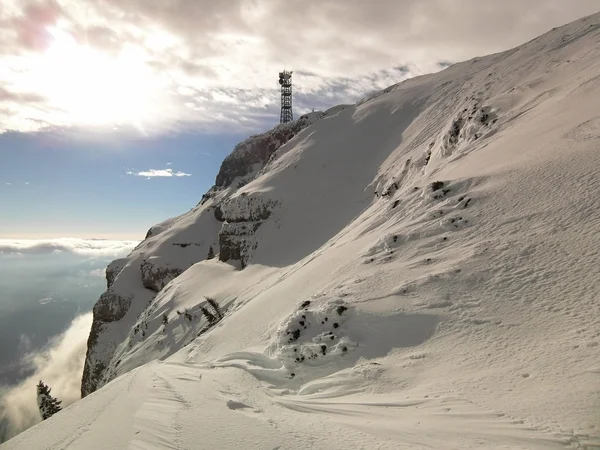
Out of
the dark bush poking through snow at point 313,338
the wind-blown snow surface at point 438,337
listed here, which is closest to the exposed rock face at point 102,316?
the wind-blown snow surface at point 438,337

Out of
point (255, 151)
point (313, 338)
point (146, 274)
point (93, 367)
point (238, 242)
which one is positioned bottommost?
point (93, 367)

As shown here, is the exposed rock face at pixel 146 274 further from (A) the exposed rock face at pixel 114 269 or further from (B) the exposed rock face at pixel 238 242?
(A) the exposed rock face at pixel 114 269

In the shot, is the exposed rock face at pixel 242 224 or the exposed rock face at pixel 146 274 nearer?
the exposed rock face at pixel 242 224

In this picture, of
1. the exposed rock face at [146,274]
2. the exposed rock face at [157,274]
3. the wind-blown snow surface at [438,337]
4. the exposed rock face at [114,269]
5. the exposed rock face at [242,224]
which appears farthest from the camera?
the exposed rock face at [114,269]

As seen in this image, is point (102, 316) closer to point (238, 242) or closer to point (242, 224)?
point (238, 242)

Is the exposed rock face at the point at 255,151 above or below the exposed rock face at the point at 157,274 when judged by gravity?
above

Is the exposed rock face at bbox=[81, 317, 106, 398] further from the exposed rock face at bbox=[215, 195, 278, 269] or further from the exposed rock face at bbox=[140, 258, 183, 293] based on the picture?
the exposed rock face at bbox=[215, 195, 278, 269]

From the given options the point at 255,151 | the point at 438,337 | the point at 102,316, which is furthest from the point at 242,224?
the point at 438,337

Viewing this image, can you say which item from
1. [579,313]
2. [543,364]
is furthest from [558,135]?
[543,364]
